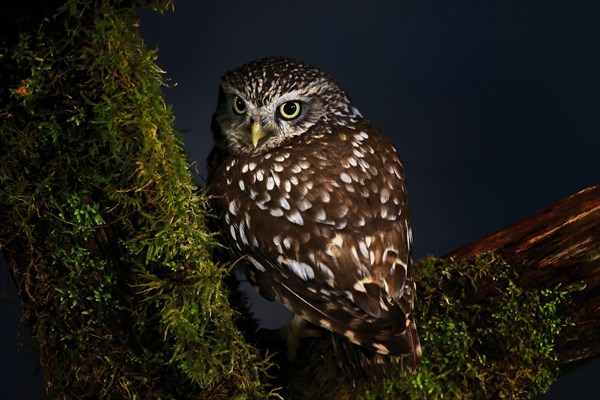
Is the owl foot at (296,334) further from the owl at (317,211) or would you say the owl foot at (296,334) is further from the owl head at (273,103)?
the owl head at (273,103)

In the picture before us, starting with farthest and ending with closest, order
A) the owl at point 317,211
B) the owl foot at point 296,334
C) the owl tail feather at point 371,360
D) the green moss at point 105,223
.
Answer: the owl foot at point 296,334 < the owl tail feather at point 371,360 < the owl at point 317,211 < the green moss at point 105,223

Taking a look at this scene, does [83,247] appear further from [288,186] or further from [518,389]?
[518,389]

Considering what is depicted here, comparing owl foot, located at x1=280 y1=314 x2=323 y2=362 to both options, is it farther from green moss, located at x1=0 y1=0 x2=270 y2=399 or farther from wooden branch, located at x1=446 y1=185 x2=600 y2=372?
wooden branch, located at x1=446 y1=185 x2=600 y2=372

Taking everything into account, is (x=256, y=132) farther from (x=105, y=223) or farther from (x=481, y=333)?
(x=481, y=333)

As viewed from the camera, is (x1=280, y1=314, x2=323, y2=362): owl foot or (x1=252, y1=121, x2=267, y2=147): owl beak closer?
(x1=252, y1=121, x2=267, y2=147): owl beak

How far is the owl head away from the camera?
2.35m

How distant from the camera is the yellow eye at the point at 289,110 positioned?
93.8 inches

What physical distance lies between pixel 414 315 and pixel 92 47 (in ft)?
4.52

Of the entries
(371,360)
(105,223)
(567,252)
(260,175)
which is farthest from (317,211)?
(567,252)

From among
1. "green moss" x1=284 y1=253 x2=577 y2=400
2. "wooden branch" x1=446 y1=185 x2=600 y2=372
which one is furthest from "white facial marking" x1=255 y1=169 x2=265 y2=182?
"wooden branch" x1=446 y1=185 x2=600 y2=372

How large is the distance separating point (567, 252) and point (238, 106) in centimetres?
121

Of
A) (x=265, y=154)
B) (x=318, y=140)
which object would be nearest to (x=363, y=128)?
(x=318, y=140)

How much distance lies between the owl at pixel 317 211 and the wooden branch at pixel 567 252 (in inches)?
15.1

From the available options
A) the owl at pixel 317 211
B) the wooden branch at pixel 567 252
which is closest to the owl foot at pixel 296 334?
the owl at pixel 317 211
